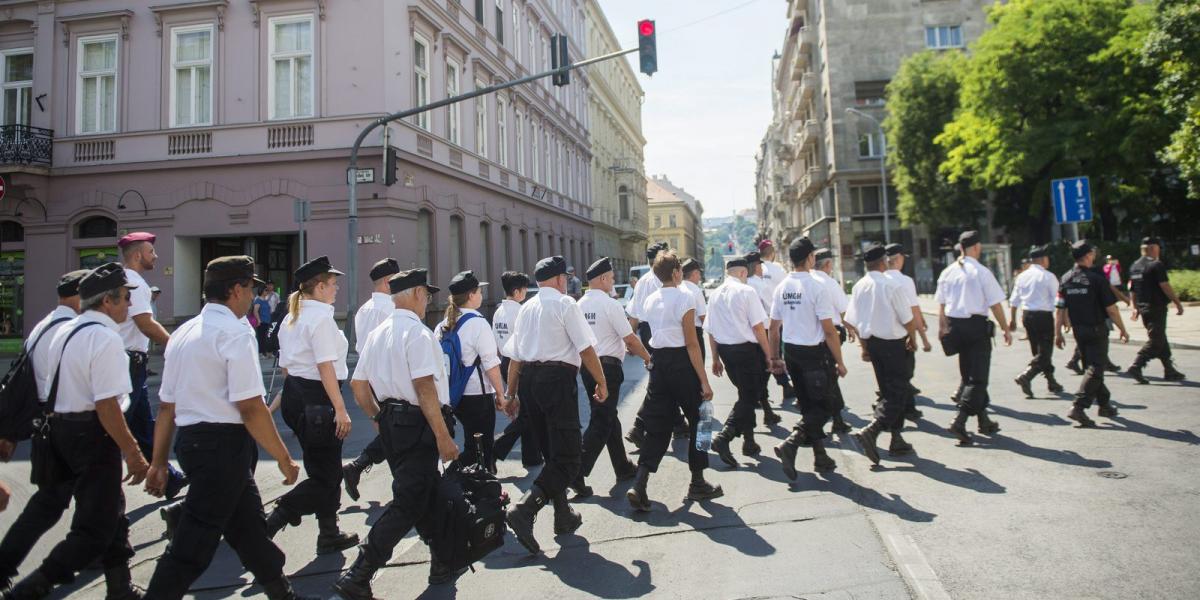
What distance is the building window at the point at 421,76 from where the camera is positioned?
20469 mm

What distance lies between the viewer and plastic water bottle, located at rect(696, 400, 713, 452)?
18.1ft

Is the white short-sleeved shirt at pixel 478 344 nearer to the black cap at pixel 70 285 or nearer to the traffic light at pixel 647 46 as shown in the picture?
the black cap at pixel 70 285

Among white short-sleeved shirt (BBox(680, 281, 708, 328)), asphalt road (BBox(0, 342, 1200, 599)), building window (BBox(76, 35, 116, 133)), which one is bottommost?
asphalt road (BBox(0, 342, 1200, 599))

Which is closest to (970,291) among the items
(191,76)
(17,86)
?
(191,76)

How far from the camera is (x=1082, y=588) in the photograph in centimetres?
362

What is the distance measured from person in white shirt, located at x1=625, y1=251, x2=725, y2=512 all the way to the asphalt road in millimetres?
323

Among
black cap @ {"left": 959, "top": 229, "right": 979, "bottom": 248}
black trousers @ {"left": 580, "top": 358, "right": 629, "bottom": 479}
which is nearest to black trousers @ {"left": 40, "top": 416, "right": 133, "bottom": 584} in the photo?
black trousers @ {"left": 580, "top": 358, "right": 629, "bottom": 479}

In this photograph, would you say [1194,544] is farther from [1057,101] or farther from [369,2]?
[1057,101]

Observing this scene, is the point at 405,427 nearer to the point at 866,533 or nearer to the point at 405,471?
the point at 405,471

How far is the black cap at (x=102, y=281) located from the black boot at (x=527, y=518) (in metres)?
2.52

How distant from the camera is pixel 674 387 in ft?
18.6

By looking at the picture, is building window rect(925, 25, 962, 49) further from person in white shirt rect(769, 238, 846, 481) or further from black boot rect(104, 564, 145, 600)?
black boot rect(104, 564, 145, 600)

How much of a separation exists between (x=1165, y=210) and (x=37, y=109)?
4161 cm

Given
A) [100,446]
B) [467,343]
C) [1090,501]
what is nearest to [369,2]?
[467,343]
